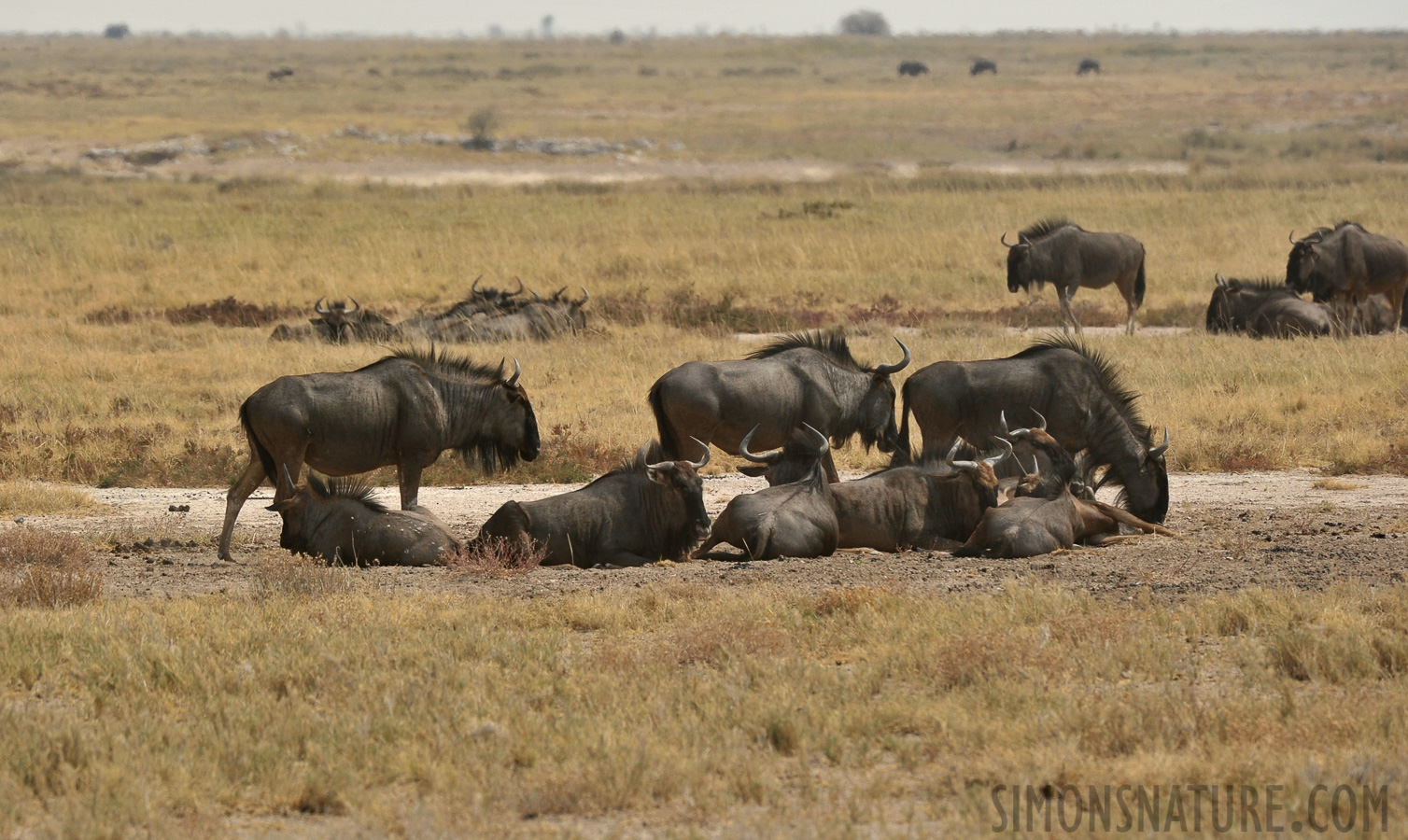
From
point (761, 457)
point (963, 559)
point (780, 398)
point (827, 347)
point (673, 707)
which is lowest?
point (963, 559)

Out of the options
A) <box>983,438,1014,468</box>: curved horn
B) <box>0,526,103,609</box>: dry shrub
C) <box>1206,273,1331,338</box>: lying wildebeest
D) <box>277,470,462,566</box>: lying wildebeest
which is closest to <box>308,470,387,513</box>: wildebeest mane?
<box>277,470,462,566</box>: lying wildebeest

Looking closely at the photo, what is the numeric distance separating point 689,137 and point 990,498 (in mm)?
56690

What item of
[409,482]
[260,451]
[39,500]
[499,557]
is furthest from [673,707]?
[39,500]

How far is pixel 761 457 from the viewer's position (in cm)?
1002

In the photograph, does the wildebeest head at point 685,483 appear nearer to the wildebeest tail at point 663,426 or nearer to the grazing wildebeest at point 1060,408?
the wildebeest tail at point 663,426

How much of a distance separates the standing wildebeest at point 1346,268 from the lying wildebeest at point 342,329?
1151cm


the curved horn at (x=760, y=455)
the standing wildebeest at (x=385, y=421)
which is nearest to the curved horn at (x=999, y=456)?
the curved horn at (x=760, y=455)

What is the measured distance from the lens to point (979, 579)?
8.38 meters

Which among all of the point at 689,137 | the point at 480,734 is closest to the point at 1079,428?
the point at 480,734

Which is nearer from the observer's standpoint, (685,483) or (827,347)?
(685,483)

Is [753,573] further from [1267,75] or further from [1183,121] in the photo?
[1267,75]

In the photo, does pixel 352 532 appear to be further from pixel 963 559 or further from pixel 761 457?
pixel 963 559

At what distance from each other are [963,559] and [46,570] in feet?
16.9

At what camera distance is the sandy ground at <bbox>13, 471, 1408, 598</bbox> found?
831cm
